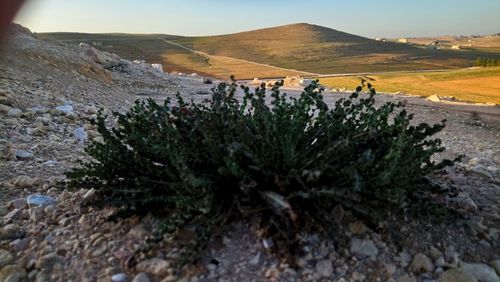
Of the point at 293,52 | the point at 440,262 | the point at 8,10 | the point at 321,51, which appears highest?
the point at 8,10

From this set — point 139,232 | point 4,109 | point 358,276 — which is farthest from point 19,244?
point 4,109

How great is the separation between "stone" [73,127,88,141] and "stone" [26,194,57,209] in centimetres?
235

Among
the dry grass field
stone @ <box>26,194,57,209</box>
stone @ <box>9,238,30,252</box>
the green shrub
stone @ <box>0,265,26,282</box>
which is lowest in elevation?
the dry grass field

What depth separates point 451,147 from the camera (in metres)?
7.37

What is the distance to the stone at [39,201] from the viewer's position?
8.89 ft

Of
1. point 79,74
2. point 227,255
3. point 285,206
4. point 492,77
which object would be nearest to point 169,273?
point 227,255

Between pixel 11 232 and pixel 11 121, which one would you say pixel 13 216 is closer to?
pixel 11 232

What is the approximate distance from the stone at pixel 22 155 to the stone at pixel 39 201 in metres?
1.27

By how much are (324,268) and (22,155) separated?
3025 millimetres

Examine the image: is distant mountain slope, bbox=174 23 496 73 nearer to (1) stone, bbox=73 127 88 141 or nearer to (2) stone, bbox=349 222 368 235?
(1) stone, bbox=73 127 88 141

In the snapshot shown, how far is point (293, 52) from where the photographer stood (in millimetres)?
75312

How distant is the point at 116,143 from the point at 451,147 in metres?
6.20

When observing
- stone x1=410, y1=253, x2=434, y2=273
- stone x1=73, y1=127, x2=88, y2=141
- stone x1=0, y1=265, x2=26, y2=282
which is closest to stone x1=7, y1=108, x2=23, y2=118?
stone x1=73, y1=127, x2=88, y2=141

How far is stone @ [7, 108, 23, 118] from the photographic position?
519cm
